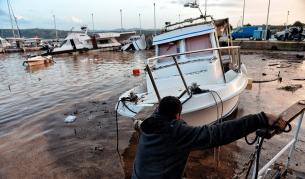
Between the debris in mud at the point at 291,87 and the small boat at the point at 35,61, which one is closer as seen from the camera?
the debris in mud at the point at 291,87

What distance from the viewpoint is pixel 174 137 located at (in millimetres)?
2354

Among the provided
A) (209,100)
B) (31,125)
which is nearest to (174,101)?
(209,100)

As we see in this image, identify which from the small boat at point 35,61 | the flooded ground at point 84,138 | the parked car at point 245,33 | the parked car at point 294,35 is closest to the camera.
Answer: the flooded ground at point 84,138

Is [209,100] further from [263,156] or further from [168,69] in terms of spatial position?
[168,69]

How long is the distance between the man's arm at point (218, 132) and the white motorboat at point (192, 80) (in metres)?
3.00

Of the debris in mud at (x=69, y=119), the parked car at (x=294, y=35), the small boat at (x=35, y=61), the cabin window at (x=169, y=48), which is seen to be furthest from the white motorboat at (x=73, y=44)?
the cabin window at (x=169, y=48)

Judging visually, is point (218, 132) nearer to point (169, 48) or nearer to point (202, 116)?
point (202, 116)

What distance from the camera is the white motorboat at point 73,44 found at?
43.3m

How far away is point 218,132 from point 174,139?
396 mm

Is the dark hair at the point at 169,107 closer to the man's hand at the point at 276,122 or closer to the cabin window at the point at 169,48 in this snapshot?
the man's hand at the point at 276,122

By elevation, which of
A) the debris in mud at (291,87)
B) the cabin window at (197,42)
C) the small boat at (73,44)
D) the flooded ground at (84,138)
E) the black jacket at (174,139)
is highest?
the cabin window at (197,42)

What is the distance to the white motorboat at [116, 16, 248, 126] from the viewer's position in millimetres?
5898

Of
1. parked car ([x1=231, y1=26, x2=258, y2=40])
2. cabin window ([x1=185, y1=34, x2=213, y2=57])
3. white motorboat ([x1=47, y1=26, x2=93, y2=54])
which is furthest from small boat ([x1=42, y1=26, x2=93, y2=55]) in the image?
cabin window ([x1=185, y1=34, x2=213, y2=57])

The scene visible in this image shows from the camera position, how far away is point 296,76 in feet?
49.0
